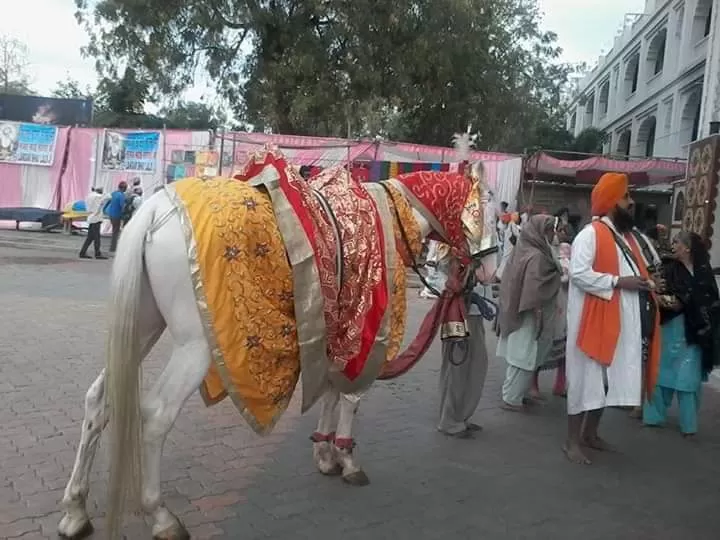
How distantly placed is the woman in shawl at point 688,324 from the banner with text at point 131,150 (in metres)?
12.7

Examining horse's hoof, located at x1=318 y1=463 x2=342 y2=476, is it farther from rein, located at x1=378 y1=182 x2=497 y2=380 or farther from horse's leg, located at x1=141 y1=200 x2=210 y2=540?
horse's leg, located at x1=141 y1=200 x2=210 y2=540

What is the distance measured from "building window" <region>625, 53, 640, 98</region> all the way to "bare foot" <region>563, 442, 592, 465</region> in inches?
1104

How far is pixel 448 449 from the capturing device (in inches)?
169

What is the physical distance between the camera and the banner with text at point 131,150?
15.3 meters

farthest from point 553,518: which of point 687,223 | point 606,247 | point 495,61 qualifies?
point 495,61

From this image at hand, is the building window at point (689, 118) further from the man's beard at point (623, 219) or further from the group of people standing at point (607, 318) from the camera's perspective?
the man's beard at point (623, 219)

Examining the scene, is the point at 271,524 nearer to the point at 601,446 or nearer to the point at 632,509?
the point at 632,509

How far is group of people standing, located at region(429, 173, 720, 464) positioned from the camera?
4039 millimetres

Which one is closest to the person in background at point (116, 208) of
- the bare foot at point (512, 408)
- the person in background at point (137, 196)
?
the person in background at point (137, 196)

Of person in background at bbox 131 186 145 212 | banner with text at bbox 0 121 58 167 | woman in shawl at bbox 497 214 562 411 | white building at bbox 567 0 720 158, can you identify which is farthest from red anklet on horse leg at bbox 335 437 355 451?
white building at bbox 567 0 720 158

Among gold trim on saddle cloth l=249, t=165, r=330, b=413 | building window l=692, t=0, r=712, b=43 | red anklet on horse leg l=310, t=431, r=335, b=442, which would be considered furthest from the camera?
building window l=692, t=0, r=712, b=43

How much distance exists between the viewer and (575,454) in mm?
4242

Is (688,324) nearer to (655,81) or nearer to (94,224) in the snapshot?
(94,224)

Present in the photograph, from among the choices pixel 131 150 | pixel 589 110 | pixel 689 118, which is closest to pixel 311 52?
pixel 131 150
